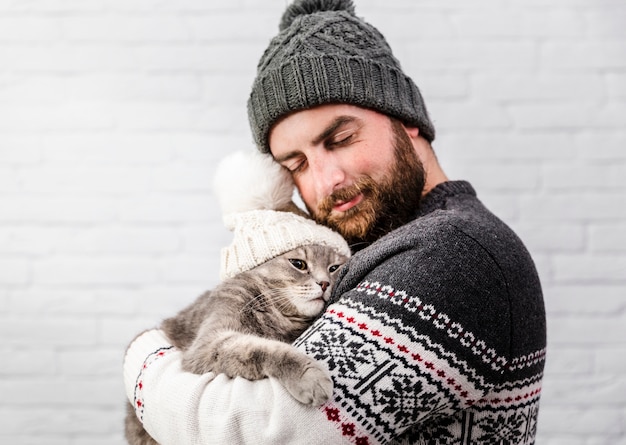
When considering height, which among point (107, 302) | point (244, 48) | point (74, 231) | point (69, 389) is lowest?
point (69, 389)

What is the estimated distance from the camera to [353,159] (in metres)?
1.25

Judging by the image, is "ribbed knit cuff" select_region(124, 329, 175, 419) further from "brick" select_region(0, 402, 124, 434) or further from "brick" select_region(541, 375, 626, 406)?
"brick" select_region(541, 375, 626, 406)

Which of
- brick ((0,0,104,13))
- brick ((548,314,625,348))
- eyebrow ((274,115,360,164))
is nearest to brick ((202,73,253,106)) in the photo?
brick ((0,0,104,13))

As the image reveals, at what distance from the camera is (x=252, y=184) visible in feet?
4.31

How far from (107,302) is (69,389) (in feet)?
0.98

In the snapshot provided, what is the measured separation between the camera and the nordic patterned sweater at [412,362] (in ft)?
2.64

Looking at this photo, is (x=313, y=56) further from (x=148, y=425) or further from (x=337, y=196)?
(x=148, y=425)

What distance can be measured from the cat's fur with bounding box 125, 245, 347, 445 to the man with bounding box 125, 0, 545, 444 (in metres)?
0.06

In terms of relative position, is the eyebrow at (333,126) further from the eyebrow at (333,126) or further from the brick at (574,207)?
the brick at (574,207)

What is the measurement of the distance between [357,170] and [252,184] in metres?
0.24

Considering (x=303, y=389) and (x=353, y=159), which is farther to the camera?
(x=353, y=159)

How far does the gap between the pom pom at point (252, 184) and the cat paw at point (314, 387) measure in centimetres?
58

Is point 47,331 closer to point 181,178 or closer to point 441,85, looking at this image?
point 181,178

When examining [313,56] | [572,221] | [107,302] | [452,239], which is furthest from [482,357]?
[107,302]
